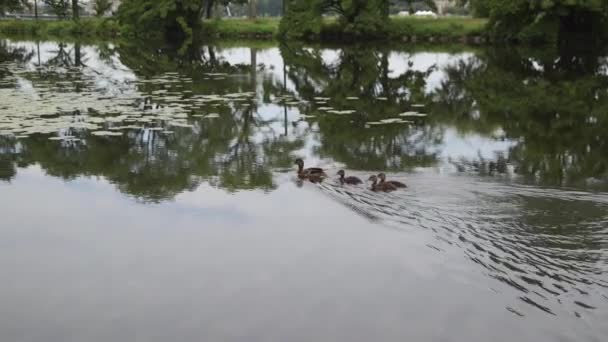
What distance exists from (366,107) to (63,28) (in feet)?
159

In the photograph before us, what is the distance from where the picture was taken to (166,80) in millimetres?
21000

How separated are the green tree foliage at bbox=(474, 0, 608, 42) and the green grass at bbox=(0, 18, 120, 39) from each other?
99.1 feet

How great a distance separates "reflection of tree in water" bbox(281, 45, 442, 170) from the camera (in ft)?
34.9

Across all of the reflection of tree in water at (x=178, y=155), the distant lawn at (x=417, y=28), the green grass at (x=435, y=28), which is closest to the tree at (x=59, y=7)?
the distant lawn at (x=417, y=28)

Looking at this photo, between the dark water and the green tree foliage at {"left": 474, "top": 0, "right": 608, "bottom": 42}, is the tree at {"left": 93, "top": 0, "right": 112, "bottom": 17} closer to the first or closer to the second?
the green tree foliage at {"left": 474, "top": 0, "right": 608, "bottom": 42}

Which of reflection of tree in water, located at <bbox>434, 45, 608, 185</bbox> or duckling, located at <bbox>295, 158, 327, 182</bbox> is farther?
reflection of tree in water, located at <bbox>434, 45, 608, 185</bbox>

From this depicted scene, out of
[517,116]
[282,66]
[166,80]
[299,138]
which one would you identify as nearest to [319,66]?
[282,66]

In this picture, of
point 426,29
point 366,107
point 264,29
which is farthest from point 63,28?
point 366,107

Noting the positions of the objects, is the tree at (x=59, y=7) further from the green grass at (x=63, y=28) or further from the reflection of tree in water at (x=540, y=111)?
the reflection of tree in water at (x=540, y=111)

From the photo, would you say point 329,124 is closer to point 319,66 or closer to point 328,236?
point 328,236

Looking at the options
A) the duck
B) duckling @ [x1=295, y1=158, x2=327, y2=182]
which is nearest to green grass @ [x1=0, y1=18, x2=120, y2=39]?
duckling @ [x1=295, y1=158, x2=327, y2=182]

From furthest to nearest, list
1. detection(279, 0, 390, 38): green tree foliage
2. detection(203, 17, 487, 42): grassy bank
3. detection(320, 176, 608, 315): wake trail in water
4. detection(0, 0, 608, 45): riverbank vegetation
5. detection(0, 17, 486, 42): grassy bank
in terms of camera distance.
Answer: detection(0, 17, 486, 42): grassy bank < detection(279, 0, 390, 38): green tree foliage < detection(203, 17, 487, 42): grassy bank < detection(0, 0, 608, 45): riverbank vegetation < detection(320, 176, 608, 315): wake trail in water

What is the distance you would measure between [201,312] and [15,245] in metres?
2.65

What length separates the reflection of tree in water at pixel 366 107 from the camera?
10.6 metres
